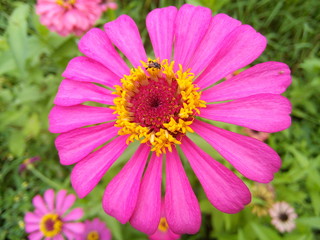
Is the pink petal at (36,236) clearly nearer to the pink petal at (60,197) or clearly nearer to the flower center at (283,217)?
the pink petal at (60,197)

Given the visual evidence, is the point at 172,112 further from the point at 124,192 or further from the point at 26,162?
the point at 26,162

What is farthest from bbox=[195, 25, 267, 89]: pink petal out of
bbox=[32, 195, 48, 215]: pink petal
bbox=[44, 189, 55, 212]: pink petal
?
bbox=[32, 195, 48, 215]: pink petal

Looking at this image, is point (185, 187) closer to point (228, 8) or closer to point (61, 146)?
point (61, 146)

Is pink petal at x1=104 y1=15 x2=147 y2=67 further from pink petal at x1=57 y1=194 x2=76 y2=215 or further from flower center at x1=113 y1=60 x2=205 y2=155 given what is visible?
pink petal at x1=57 y1=194 x2=76 y2=215

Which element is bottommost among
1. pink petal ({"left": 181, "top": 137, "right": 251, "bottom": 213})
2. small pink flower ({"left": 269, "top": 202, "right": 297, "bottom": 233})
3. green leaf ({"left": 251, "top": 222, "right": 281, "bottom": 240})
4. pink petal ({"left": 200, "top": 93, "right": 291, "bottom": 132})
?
small pink flower ({"left": 269, "top": 202, "right": 297, "bottom": 233})

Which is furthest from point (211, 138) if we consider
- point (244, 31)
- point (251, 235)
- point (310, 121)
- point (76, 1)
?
point (310, 121)

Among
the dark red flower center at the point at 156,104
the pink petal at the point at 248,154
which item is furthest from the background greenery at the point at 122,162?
the pink petal at the point at 248,154

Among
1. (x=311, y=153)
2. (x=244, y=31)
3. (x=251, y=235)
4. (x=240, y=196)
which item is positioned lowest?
(x=311, y=153)

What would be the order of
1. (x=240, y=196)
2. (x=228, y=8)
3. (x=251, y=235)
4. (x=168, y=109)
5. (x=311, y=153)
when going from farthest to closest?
(x=228, y=8) → (x=311, y=153) → (x=251, y=235) → (x=168, y=109) → (x=240, y=196)
